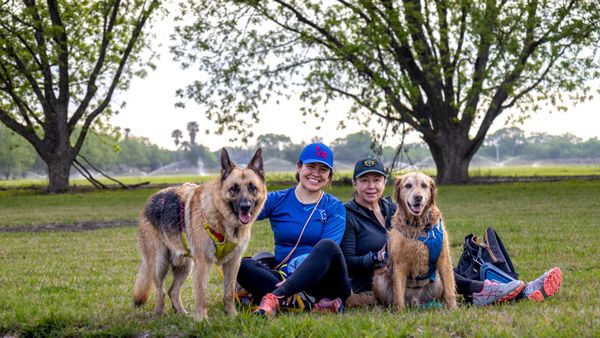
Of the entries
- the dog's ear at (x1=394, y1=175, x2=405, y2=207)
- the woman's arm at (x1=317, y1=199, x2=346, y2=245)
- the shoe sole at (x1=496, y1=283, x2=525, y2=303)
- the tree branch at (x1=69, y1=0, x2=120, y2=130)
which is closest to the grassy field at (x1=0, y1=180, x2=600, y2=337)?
the shoe sole at (x1=496, y1=283, x2=525, y2=303)

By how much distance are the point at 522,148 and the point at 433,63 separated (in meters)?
104

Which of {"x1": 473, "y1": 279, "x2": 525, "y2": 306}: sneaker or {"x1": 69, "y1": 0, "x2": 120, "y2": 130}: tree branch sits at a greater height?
{"x1": 69, "y1": 0, "x2": 120, "y2": 130}: tree branch

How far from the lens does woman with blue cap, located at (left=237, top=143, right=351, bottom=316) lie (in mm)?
6422

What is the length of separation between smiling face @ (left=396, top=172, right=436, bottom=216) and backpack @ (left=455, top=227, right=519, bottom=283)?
1119 millimetres

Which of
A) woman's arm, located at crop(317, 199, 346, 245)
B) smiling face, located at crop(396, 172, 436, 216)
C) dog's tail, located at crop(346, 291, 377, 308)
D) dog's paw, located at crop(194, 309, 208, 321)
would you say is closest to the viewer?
dog's paw, located at crop(194, 309, 208, 321)

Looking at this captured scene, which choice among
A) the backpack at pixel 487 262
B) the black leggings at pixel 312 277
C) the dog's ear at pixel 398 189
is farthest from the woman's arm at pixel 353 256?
the backpack at pixel 487 262

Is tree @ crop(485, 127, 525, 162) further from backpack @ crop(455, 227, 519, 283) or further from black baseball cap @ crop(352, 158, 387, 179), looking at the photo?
black baseball cap @ crop(352, 158, 387, 179)

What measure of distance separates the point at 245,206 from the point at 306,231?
815mm

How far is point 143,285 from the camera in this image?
678 centimetres

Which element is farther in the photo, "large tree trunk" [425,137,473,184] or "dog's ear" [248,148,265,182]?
"large tree trunk" [425,137,473,184]

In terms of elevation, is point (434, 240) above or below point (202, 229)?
below

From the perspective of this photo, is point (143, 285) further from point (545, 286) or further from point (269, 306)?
point (545, 286)

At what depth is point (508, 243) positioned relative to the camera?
11.3 m

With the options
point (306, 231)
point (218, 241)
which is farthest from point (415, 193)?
point (218, 241)
